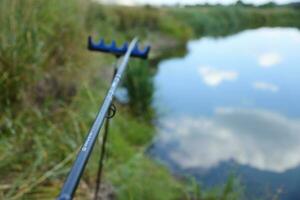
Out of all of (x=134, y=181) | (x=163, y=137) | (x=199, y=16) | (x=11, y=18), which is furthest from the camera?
(x=199, y=16)

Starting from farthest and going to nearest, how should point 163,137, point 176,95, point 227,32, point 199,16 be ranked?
point 199,16
point 227,32
point 176,95
point 163,137

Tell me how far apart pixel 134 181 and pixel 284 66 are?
3.69 metres

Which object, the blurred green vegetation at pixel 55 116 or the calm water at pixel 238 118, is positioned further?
the calm water at pixel 238 118

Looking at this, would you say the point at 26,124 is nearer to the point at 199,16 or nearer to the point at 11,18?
the point at 11,18

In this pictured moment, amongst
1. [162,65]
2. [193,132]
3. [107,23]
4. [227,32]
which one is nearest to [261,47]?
[227,32]

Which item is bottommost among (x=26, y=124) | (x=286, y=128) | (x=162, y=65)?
(x=26, y=124)

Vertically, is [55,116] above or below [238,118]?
below

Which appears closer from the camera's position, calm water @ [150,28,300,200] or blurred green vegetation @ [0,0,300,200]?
blurred green vegetation @ [0,0,300,200]

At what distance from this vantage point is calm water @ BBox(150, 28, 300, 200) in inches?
137

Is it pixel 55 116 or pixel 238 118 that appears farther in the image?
pixel 238 118

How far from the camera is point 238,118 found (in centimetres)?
469

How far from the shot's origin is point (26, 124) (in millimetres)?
2455

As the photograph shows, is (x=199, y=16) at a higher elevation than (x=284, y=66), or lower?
higher

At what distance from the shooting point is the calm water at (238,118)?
3490 mm
